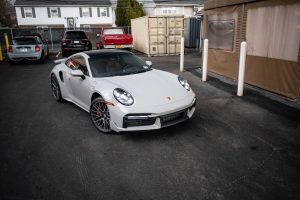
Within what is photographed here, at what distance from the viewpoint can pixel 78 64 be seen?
242 inches

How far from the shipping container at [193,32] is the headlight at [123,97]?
57.5 ft

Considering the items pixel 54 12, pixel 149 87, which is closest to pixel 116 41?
pixel 149 87

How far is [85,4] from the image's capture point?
4503 cm

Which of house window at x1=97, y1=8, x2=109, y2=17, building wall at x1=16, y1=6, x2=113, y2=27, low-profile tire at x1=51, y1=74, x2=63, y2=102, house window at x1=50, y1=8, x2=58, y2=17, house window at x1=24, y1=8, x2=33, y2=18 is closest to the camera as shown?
low-profile tire at x1=51, y1=74, x2=63, y2=102

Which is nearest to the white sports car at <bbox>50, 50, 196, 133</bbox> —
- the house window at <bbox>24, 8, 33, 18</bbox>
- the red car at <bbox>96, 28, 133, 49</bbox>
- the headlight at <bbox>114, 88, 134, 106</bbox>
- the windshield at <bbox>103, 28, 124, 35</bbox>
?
the headlight at <bbox>114, 88, 134, 106</bbox>

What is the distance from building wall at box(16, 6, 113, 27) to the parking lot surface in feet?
138

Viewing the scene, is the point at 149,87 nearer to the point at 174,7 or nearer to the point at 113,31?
the point at 113,31

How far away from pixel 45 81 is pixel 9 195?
7.56m

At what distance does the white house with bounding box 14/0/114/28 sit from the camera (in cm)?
4356

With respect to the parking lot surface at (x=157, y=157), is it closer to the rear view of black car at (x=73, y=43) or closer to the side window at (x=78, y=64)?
the side window at (x=78, y=64)

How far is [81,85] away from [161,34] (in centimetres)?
1279

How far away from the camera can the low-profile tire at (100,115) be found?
4980 millimetres

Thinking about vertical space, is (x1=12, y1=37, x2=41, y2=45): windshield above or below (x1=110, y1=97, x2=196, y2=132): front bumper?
above

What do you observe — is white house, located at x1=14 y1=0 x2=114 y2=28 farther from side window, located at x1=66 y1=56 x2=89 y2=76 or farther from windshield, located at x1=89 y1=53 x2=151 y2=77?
windshield, located at x1=89 y1=53 x2=151 y2=77
